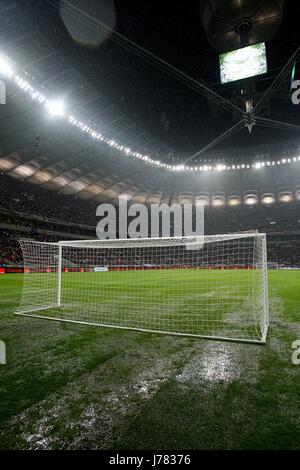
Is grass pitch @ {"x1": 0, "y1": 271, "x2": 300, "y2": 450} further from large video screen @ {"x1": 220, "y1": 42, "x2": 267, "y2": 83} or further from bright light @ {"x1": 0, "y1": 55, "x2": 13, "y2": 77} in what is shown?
bright light @ {"x1": 0, "y1": 55, "x2": 13, "y2": 77}

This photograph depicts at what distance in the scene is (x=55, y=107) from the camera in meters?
26.1

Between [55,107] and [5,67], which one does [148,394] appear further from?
[55,107]

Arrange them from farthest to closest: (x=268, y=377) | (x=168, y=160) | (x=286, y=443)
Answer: (x=168, y=160)
(x=268, y=377)
(x=286, y=443)

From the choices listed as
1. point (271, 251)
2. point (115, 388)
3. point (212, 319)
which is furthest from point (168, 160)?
point (115, 388)

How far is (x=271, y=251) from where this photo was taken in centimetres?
4388

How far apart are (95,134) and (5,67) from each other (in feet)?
39.9

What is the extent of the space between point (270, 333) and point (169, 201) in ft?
158

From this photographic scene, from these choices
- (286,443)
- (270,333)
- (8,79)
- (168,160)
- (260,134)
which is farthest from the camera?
(168,160)

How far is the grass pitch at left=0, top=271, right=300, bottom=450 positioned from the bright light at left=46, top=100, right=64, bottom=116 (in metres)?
26.9

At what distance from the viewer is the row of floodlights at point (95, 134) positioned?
22453mm

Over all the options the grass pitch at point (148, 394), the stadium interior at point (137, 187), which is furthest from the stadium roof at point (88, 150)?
the grass pitch at point (148, 394)

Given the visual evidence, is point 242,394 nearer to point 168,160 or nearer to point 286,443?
point 286,443

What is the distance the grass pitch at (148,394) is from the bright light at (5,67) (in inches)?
960

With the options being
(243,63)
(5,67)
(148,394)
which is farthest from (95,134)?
(148,394)
